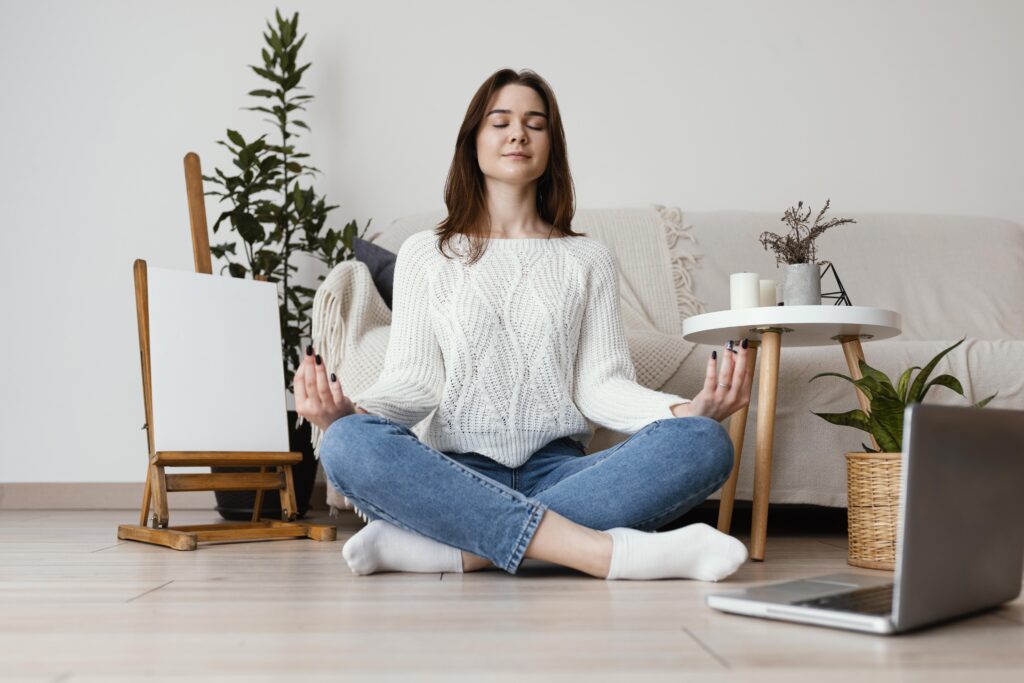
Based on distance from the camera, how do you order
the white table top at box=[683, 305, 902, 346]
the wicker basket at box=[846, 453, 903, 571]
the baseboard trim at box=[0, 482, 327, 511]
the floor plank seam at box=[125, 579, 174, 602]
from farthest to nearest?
the baseboard trim at box=[0, 482, 327, 511] < the white table top at box=[683, 305, 902, 346] < the wicker basket at box=[846, 453, 903, 571] < the floor plank seam at box=[125, 579, 174, 602]

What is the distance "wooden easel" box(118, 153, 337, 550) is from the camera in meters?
1.90

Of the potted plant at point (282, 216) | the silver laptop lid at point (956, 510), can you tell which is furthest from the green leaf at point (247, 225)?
the silver laptop lid at point (956, 510)

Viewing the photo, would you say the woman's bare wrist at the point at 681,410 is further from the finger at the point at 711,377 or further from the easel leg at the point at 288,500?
the easel leg at the point at 288,500

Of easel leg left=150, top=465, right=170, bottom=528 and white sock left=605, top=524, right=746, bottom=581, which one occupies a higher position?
white sock left=605, top=524, right=746, bottom=581

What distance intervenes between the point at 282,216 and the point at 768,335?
1.56 m

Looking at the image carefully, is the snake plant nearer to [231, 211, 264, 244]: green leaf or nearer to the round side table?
the round side table

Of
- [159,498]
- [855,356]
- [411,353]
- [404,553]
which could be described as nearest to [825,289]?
[855,356]

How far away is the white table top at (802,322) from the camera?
166 centimetres

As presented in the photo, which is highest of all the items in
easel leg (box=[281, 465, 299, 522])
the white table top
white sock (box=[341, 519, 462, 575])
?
the white table top

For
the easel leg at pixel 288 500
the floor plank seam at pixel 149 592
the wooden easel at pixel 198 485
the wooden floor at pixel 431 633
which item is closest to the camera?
the wooden floor at pixel 431 633

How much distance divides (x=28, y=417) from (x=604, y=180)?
2.04 metres

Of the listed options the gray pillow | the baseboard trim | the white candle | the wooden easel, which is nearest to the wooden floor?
the wooden easel

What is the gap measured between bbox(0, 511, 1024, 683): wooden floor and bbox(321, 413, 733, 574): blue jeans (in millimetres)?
78

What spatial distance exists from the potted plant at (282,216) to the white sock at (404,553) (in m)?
1.26
